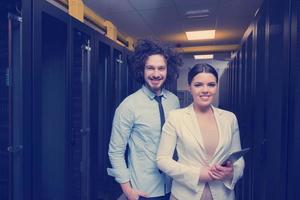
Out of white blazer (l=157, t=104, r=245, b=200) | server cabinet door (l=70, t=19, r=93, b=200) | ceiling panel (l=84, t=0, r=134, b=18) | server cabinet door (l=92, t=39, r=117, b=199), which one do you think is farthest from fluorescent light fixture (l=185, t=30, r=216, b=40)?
white blazer (l=157, t=104, r=245, b=200)

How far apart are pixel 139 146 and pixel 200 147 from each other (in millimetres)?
334

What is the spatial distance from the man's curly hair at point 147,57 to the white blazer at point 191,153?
359mm

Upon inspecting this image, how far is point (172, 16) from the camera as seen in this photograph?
357 centimetres

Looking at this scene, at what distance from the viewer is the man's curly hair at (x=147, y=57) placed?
132cm

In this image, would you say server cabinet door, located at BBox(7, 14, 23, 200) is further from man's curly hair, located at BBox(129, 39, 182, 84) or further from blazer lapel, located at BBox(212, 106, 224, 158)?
blazer lapel, located at BBox(212, 106, 224, 158)

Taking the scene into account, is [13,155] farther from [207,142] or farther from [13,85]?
[207,142]

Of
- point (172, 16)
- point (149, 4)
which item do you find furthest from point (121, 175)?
point (172, 16)

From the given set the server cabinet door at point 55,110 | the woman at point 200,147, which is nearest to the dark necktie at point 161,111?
the woman at point 200,147

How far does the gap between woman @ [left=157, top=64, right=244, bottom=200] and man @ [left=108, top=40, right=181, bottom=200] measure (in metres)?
0.13

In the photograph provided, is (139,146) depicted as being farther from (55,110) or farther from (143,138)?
(55,110)

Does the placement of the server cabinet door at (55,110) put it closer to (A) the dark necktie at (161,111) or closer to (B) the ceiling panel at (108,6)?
(A) the dark necktie at (161,111)

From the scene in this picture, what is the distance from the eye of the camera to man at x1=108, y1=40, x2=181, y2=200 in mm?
1237

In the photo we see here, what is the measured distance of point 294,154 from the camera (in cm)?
84

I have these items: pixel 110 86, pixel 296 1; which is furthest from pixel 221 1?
pixel 296 1
